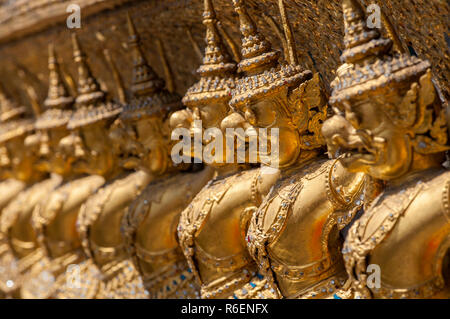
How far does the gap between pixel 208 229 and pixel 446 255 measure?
38.9 inches

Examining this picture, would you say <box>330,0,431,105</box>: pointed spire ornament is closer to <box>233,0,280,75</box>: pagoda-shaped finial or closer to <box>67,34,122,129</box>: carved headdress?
<box>233,0,280,75</box>: pagoda-shaped finial

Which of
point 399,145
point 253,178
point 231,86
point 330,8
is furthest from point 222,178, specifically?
point 399,145

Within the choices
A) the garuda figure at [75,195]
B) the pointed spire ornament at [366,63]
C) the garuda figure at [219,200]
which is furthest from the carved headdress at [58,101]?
the pointed spire ornament at [366,63]

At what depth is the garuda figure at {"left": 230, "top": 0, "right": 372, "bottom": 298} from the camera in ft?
7.86

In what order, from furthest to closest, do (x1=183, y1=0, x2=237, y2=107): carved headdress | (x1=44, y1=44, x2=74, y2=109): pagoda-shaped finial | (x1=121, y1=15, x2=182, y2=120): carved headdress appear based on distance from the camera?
(x1=44, y1=44, x2=74, y2=109): pagoda-shaped finial
(x1=121, y1=15, x2=182, y2=120): carved headdress
(x1=183, y1=0, x2=237, y2=107): carved headdress

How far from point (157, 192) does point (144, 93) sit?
1.34 feet

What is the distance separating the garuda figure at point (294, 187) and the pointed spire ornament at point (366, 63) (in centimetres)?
35

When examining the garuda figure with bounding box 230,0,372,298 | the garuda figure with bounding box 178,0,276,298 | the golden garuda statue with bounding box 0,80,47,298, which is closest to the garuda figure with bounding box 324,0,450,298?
the garuda figure with bounding box 230,0,372,298

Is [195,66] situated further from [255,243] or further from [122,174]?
[255,243]

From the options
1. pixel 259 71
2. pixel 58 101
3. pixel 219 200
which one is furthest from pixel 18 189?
pixel 259 71

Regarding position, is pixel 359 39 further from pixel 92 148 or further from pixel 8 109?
pixel 8 109
